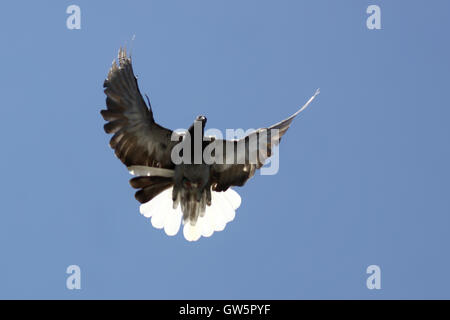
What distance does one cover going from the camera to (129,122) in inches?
357

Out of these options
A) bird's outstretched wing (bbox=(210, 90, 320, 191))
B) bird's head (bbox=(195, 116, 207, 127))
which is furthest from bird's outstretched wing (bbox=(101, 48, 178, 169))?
bird's outstretched wing (bbox=(210, 90, 320, 191))

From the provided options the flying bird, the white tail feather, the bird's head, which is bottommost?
the white tail feather

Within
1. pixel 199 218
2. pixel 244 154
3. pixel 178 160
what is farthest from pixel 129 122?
pixel 199 218

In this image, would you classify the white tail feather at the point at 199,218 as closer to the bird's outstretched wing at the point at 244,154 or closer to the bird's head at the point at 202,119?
the bird's outstretched wing at the point at 244,154

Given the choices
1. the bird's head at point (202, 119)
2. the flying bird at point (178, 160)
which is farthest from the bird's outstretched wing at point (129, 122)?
the bird's head at point (202, 119)

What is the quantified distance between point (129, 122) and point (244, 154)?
5.10 ft

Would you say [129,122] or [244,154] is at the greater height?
[129,122]

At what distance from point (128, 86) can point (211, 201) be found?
6.53 ft

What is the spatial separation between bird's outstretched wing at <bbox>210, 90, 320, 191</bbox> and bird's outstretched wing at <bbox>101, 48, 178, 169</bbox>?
68 centimetres

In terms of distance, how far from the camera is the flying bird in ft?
29.5

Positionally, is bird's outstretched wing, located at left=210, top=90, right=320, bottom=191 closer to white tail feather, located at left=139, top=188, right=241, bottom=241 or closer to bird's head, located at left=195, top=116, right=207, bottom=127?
white tail feather, located at left=139, top=188, right=241, bottom=241

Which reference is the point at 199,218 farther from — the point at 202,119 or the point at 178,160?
the point at 202,119

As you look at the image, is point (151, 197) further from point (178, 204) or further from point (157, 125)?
point (157, 125)
